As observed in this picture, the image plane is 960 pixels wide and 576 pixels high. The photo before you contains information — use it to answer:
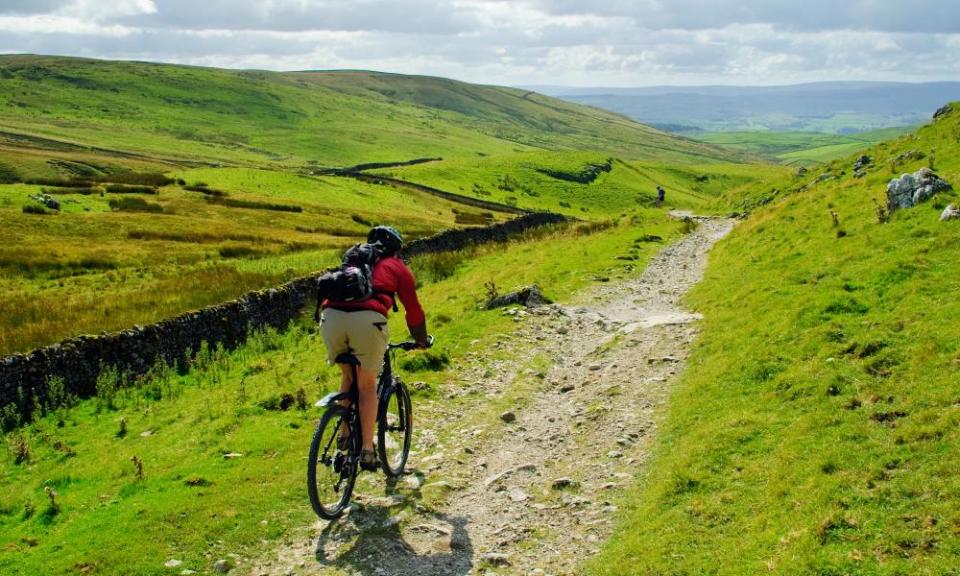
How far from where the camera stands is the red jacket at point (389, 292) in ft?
30.6

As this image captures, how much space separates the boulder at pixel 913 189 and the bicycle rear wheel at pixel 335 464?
61.4ft

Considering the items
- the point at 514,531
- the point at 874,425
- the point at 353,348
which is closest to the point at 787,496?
the point at 874,425

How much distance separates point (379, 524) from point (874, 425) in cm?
682

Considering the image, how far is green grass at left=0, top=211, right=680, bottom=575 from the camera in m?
9.27

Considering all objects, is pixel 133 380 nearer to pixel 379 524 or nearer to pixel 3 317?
pixel 3 317

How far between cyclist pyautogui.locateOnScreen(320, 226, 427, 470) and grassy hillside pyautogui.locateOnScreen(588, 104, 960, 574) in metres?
3.60

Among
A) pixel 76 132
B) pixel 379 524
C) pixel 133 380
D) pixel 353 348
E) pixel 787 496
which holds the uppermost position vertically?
pixel 76 132

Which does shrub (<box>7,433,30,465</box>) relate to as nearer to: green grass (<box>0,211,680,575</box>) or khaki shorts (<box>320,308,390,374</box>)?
green grass (<box>0,211,680,575</box>)

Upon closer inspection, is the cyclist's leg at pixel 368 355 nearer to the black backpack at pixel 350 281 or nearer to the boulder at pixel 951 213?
the black backpack at pixel 350 281

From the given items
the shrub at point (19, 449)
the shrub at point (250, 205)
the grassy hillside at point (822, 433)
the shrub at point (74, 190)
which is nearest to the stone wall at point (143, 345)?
the shrub at point (19, 449)

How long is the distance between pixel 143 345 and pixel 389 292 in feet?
47.4

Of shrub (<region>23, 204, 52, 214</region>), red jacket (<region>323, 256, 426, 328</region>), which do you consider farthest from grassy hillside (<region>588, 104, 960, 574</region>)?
shrub (<region>23, 204, 52, 214</region>)

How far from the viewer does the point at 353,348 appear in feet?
30.9

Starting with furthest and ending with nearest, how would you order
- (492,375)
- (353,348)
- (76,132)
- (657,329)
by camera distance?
1. (76,132)
2. (657,329)
3. (492,375)
4. (353,348)
